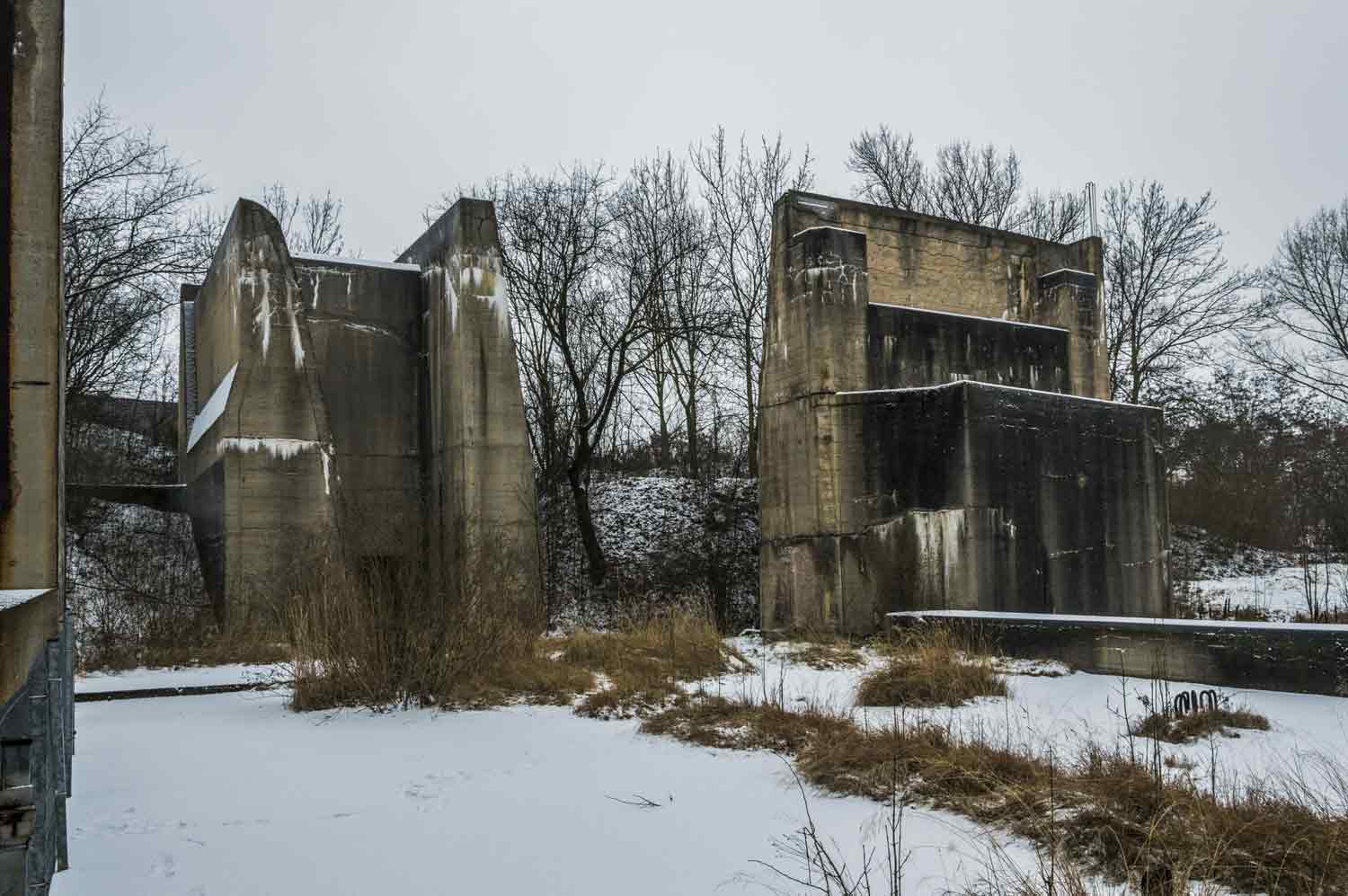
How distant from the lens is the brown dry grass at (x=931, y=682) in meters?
8.45

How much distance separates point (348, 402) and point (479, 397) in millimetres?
2682

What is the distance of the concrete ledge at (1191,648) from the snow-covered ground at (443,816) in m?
4.17

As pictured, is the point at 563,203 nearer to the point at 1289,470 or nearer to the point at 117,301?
the point at 117,301

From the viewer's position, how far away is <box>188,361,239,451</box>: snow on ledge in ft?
53.2

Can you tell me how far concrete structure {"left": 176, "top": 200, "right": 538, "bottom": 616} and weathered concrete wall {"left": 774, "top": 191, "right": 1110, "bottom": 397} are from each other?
4.97 meters

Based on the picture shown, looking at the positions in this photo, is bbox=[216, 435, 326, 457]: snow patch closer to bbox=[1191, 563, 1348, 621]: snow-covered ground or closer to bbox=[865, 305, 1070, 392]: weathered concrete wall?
bbox=[865, 305, 1070, 392]: weathered concrete wall

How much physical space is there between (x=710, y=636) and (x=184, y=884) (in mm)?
7293

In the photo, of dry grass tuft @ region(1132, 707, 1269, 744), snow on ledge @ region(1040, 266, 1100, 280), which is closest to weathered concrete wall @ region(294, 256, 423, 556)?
snow on ledge @ region(1040, 266, 1100, 280)

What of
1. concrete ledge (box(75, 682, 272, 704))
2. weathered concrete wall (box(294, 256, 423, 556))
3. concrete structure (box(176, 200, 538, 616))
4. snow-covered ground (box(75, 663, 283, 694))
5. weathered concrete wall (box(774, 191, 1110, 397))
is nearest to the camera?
concrete ledge (box(75, 682, 272, 704))

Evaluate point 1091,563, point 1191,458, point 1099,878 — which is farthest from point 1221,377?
point 1099,878

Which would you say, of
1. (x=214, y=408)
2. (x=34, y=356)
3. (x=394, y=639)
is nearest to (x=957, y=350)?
(x=394, y=639)

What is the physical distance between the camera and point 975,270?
18.5 metres

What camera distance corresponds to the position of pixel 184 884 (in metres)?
4.25

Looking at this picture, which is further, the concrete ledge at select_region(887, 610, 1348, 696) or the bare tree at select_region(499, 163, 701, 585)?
the bare tree at select_region(499, 163, 701, 585)
